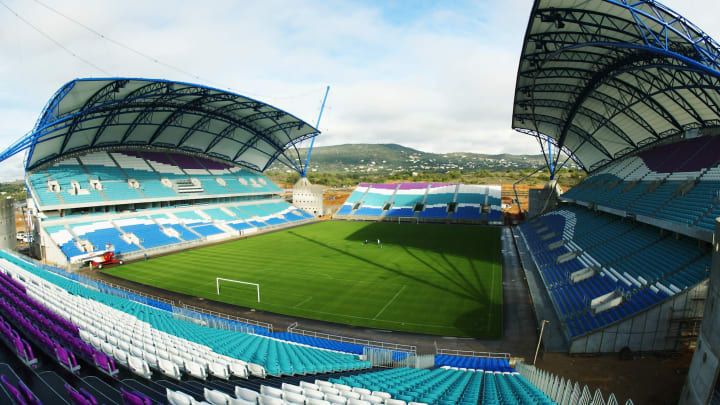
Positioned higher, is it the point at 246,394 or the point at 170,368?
the point at 246,394

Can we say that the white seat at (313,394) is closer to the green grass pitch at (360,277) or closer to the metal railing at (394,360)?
the metal railing at (394,360)

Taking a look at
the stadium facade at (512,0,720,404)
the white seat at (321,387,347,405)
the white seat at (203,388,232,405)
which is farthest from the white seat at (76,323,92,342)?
the stadium facade at (512,0,720,404)

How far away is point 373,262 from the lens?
2842 cm

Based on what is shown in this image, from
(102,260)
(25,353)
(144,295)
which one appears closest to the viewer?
(25,353)

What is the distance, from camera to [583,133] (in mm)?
37094

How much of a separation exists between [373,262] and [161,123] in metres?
32.5

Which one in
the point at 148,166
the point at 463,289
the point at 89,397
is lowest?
the point at 463,289

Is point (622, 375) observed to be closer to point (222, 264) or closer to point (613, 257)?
point (613, 257)

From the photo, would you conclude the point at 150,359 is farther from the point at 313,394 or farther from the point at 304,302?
the point at 304,302

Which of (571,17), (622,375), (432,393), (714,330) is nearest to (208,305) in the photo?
(432,393)

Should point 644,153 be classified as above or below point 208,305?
above

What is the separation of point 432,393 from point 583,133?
129 feet

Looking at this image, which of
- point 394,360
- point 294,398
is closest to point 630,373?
point 394,360

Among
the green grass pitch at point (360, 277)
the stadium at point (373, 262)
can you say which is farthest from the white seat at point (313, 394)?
the green grass pitch at point (360, 277)
